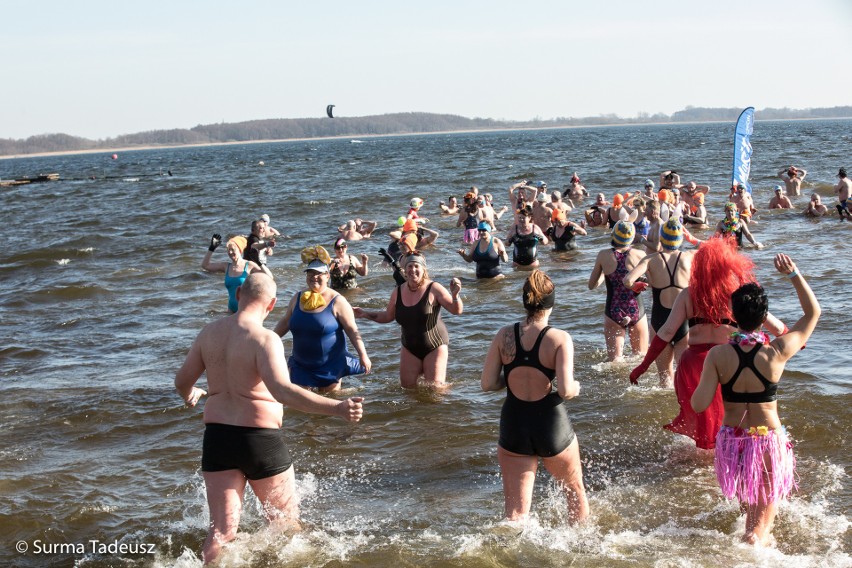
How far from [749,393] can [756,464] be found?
1.25 ft

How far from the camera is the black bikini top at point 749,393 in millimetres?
4500

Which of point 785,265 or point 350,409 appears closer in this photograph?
point 350,409

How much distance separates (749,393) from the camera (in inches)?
179

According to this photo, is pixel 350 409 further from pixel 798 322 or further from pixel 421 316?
pixel 421 316

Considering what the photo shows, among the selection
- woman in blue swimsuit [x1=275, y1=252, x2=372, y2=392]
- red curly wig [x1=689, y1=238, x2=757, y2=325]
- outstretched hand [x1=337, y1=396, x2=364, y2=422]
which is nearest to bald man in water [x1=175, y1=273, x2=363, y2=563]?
outstretched hand [x1=337, y1=396, x2=364, y2=422]

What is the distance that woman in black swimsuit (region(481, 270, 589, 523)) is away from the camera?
453cm

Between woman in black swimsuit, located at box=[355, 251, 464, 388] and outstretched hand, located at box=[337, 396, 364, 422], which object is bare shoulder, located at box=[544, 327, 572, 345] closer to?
outstretched hand, located at box=[337, 396, 364, 422]

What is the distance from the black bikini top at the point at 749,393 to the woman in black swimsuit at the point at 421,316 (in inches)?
125

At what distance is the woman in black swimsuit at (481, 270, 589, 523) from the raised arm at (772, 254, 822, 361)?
3.54 feet

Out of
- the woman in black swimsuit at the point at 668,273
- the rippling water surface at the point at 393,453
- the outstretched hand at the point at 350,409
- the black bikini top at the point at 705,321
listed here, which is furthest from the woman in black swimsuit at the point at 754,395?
the woman in black swimsuit at the point at 668,273

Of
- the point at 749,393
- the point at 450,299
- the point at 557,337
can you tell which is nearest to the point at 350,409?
the point at 557,337

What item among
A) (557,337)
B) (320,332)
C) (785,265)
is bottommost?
(320,332)

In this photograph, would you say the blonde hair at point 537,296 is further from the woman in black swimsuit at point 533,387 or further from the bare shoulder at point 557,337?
the bare shoulder at point 557,337

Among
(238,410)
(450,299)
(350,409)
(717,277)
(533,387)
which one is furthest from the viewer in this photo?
(450,299)
